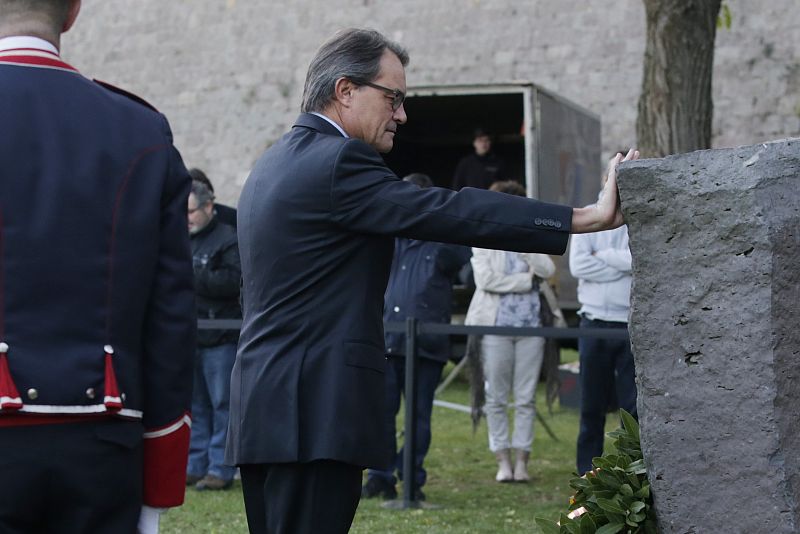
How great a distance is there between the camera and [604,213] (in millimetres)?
3432

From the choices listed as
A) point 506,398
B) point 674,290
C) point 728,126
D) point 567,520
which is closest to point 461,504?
point 506,398

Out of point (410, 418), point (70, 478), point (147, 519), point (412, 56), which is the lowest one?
point (410, 418)

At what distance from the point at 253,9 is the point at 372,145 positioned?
18.7 m

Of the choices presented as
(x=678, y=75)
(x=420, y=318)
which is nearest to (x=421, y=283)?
(x=420, y=318)

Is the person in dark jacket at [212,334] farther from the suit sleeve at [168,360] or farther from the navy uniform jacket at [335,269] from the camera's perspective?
the suit sleeve at [168,360]

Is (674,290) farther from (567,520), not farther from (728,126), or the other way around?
(728,126)

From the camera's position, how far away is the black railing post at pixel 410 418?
7.15m

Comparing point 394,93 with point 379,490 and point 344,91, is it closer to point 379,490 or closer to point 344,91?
point 344,91

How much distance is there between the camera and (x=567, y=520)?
148 inches

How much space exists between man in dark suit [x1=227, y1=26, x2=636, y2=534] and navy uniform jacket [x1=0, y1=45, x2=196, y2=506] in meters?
0.59

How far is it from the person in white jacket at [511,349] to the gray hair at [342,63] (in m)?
4.58

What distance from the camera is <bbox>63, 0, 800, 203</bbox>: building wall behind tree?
17.6 m

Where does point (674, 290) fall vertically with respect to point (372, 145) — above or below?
below

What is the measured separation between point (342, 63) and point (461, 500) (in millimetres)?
4434
